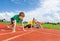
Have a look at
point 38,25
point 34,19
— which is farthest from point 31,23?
point 38,25

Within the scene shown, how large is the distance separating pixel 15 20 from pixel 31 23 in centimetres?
775

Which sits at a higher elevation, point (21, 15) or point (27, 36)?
point (21, 15)

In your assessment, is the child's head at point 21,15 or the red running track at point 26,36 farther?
the child's head at point 21,15

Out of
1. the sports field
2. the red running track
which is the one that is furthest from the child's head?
the red running track

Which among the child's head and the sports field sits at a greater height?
the child's head

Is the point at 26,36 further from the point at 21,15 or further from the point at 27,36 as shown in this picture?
the point at 21,15

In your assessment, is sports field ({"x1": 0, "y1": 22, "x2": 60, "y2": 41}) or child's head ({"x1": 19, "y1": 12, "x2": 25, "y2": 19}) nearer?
sports field ({"x1": 0, "y1": 22, "x2": 60, "y2": 41})

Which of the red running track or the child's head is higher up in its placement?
the child's head

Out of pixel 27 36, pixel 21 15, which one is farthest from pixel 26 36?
pixel 21 15

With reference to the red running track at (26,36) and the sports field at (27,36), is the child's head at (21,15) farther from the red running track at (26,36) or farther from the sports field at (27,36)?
the red running track at (26,36)

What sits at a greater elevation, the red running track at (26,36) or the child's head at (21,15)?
the child's head at (21,15)

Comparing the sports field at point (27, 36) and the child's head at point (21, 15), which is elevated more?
the child's head at point (21, 15)

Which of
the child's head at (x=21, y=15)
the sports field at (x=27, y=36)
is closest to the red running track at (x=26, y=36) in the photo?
the sports field at (x=27, y=36)

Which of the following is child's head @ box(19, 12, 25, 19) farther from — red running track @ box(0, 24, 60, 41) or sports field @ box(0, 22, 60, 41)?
red running track @ box(0, 24, 60, 41)
